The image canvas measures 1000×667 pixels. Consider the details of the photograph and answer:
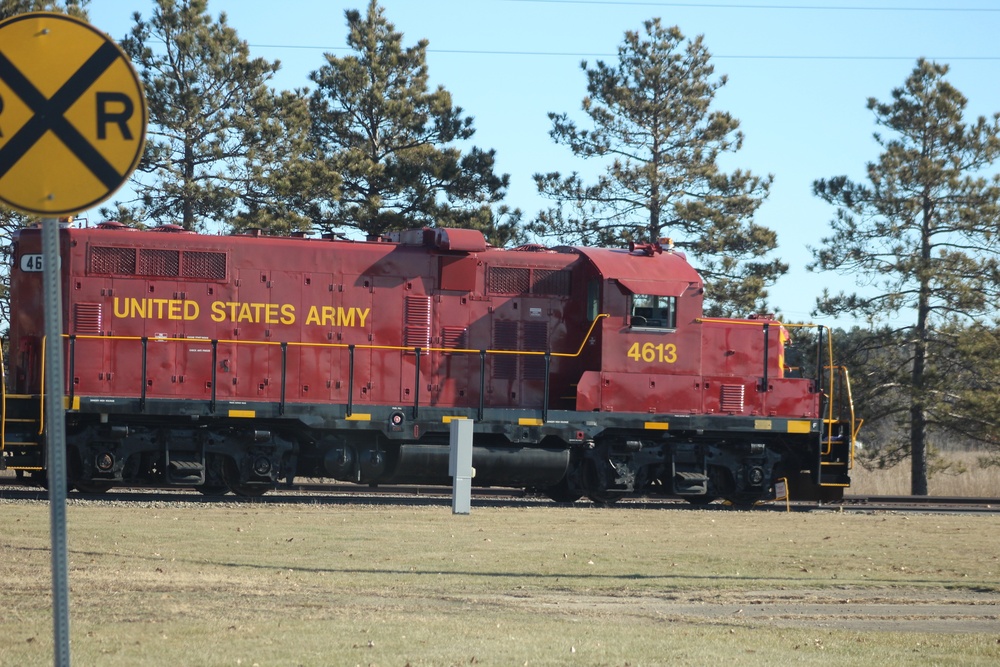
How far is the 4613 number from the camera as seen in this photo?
61.1 ft

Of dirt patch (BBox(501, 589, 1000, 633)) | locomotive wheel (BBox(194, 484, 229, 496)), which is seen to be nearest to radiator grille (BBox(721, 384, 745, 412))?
locomotive wheel (BBox(194, 484, 229, 496))

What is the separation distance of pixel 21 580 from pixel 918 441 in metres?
24.1

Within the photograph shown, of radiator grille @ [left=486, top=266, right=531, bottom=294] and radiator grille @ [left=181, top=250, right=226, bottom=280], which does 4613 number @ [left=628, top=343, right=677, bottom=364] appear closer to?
radiator grille @ [left=486, top=266, right=531, bottom=294]

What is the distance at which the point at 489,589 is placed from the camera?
9.93 meters

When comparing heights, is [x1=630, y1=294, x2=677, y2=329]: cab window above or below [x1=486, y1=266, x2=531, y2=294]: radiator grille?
below

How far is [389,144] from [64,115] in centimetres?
2954

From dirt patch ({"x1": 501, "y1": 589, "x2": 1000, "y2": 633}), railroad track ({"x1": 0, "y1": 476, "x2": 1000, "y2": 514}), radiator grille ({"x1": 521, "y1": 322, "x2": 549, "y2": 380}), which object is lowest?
railroad track ({"x1": 0, "y1": 476, "x2": 1000, "y2": 514})

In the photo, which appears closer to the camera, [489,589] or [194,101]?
[489,589]

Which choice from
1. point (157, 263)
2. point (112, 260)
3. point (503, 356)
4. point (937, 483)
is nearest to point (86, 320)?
point (112, 260)

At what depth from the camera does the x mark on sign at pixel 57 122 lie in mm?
4367

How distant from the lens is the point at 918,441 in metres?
28.7

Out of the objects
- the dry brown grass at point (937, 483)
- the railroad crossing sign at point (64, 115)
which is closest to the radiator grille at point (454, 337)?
the railroad crossing sign at point (64, 115)

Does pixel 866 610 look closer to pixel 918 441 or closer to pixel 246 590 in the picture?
pixel 246 590

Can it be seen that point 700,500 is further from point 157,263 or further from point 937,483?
point 937,483
